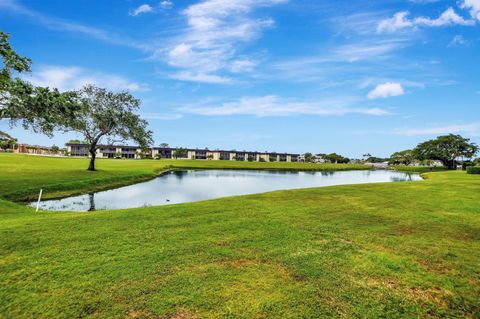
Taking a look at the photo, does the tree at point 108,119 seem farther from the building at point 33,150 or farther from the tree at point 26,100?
the building at point 33,150

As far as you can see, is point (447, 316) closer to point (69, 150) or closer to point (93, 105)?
point (93, 105)

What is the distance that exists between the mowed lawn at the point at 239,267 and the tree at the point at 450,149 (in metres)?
110

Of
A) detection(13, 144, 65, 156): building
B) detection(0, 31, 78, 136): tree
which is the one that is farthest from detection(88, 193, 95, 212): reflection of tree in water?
detection(13, 144, 65, 156): building

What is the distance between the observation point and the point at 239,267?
7.81 metres

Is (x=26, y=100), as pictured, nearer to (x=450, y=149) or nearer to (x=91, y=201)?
(x=91, y=201)

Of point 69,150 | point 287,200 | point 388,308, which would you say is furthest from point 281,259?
point 69,150

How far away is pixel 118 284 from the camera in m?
6.78

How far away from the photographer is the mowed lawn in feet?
19.7

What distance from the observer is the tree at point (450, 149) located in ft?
335

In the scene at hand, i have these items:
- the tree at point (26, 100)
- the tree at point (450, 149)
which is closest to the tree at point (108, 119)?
the tree at point (26, 100)

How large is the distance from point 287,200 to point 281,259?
11044 mm

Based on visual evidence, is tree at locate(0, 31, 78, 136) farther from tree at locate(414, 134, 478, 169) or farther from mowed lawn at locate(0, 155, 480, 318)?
tree at locate(414, 134, 478, 169)

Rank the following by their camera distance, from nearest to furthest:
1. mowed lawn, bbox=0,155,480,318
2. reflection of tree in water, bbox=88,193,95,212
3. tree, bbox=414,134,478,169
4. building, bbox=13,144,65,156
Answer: mowed lawn, bbox=0,155,480,318 → reflection of tree in water, bbox=88,193,95,212 → tree, bbox=414,134,478,169 → building, bbox=13,144,65,156

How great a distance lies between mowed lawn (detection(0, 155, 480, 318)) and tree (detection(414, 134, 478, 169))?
4321 inches
